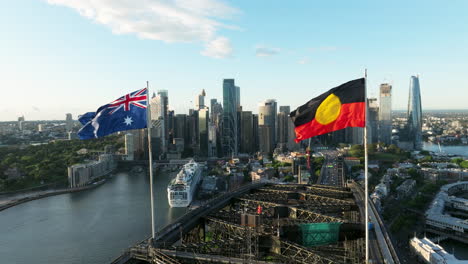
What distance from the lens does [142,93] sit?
7.22 metres

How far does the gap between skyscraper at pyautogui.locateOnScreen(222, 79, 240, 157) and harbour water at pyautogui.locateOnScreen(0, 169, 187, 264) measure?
31022 millimetres

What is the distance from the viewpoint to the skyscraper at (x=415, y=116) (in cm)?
6862

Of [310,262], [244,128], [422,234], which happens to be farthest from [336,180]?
[244,128]

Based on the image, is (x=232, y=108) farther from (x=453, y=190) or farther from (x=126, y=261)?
(x=126, y=261)

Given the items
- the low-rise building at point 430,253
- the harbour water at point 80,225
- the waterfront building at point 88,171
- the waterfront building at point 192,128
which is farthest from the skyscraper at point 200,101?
the low-rise building at point 430,253

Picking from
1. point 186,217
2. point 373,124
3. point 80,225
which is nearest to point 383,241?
point 186,217

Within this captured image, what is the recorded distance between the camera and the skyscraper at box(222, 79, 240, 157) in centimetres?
6341

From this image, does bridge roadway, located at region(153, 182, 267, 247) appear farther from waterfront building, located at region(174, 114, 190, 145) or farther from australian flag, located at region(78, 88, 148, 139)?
waterfront building, located at region(174, 114, 190, 145)

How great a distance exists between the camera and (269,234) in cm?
718

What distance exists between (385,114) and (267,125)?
2891 centimetres

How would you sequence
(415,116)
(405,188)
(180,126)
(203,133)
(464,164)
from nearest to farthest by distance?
(405,188)
(464,164)
(203,133)
(415,116)
(180,126)

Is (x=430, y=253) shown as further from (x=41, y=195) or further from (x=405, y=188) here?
(x=41, y=195)

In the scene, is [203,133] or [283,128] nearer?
[203,133]

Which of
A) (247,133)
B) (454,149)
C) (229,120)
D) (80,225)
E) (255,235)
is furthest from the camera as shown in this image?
(454,149)
